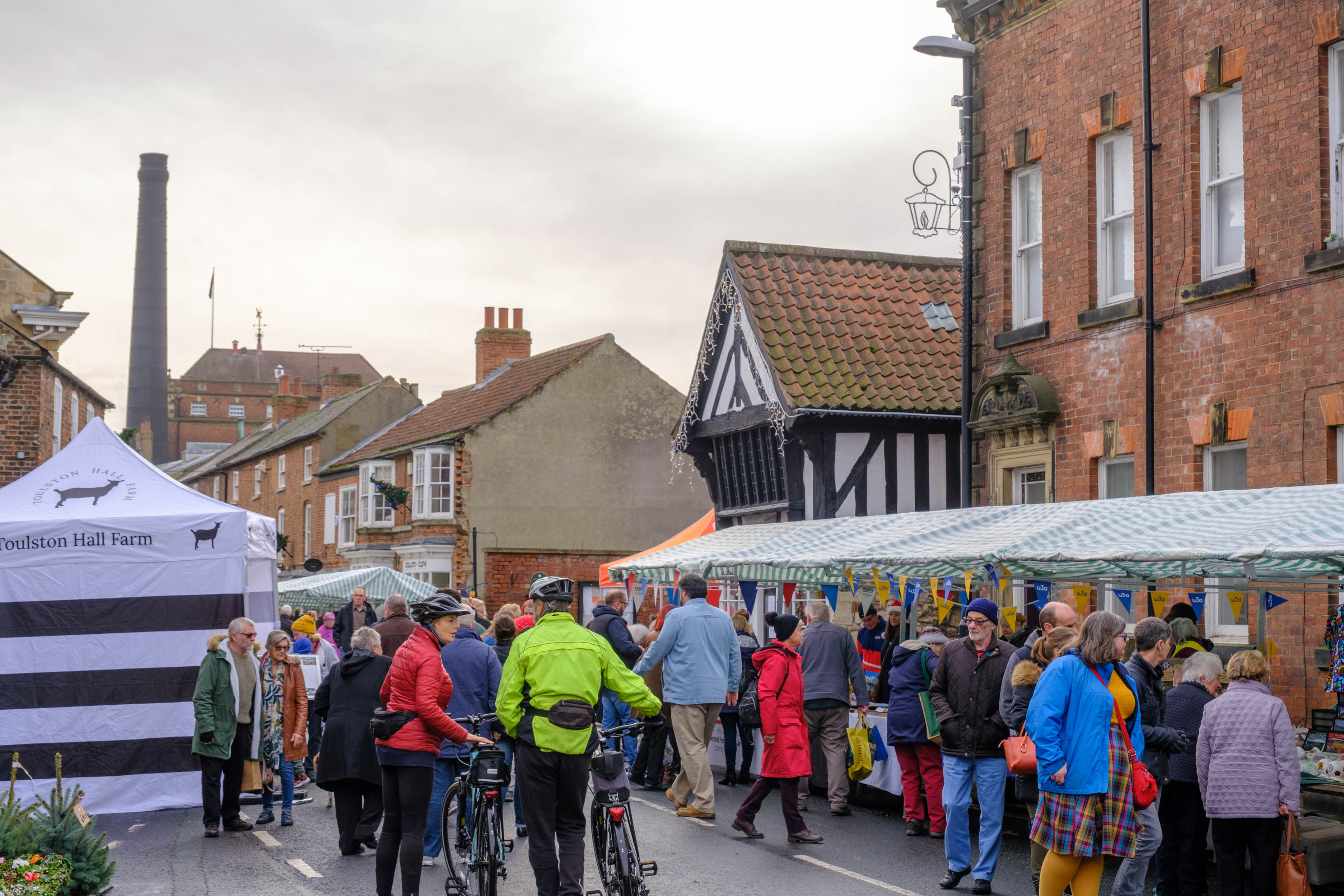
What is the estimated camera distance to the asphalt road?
383 inches

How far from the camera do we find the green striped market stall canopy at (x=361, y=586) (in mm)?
27344

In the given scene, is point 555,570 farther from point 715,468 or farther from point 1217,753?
point 1217,753

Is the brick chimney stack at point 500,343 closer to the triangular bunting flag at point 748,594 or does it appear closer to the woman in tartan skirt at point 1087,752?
the triangular bunting flag at point 748,594

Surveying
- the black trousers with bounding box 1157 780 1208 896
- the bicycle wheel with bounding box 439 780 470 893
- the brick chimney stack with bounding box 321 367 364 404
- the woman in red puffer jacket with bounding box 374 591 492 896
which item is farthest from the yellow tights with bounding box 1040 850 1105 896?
the brick chimney stack with bounding box 321 367 364 404

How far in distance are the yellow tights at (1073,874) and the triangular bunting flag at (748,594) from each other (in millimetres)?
9302

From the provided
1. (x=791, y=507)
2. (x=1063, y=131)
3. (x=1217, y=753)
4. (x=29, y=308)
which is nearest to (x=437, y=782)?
(x=1217, y=753)

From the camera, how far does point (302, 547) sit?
50906 millimetres

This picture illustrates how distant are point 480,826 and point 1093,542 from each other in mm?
5135

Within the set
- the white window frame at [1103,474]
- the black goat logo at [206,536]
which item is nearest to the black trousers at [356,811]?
the black goat logo at [206,536]

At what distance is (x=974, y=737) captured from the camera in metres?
9.70

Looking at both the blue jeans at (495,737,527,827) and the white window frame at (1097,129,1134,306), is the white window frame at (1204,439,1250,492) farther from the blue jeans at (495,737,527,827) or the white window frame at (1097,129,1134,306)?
the blue jeans at (495,737,527,827)

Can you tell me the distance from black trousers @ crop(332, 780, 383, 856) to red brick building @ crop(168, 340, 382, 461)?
284 ft

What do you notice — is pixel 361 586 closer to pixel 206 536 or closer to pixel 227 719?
pixel 206 536

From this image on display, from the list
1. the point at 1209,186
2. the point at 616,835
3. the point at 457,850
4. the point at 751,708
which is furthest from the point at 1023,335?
the point at 616,835
